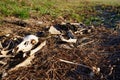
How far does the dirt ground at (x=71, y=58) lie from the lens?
5500 mm

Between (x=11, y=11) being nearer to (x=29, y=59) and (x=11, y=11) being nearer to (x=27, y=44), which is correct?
(x=27, y=44)

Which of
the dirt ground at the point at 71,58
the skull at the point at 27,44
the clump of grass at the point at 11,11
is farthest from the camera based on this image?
the clump of grass at the point at 11,11

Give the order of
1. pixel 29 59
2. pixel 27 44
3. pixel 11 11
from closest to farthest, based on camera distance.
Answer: pixel 29 59, pixel 27 44, pixel 11 11

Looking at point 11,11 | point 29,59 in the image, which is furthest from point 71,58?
point 11,11

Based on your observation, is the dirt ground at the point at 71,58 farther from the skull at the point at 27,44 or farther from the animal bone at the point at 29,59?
the skull at the point at 27,44

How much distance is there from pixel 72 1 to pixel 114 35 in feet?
31.0

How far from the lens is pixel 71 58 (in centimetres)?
614

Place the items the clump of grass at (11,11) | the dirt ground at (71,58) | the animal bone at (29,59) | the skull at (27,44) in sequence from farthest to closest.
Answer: the clump of grass at (11,11), the skull at (27,44), the animal bone at (29,59), the dirt ground at (71,58)

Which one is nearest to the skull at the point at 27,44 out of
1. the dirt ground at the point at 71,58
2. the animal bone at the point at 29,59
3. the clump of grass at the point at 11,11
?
the animal bone at the point at 29,59

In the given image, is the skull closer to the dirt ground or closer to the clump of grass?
the dirt ground

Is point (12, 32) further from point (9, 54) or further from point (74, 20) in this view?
point (74, 20)

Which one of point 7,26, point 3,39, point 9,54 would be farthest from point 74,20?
point 9,54

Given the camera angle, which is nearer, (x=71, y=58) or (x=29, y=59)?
(x=29, y=59)

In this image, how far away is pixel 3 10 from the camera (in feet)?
33.1
